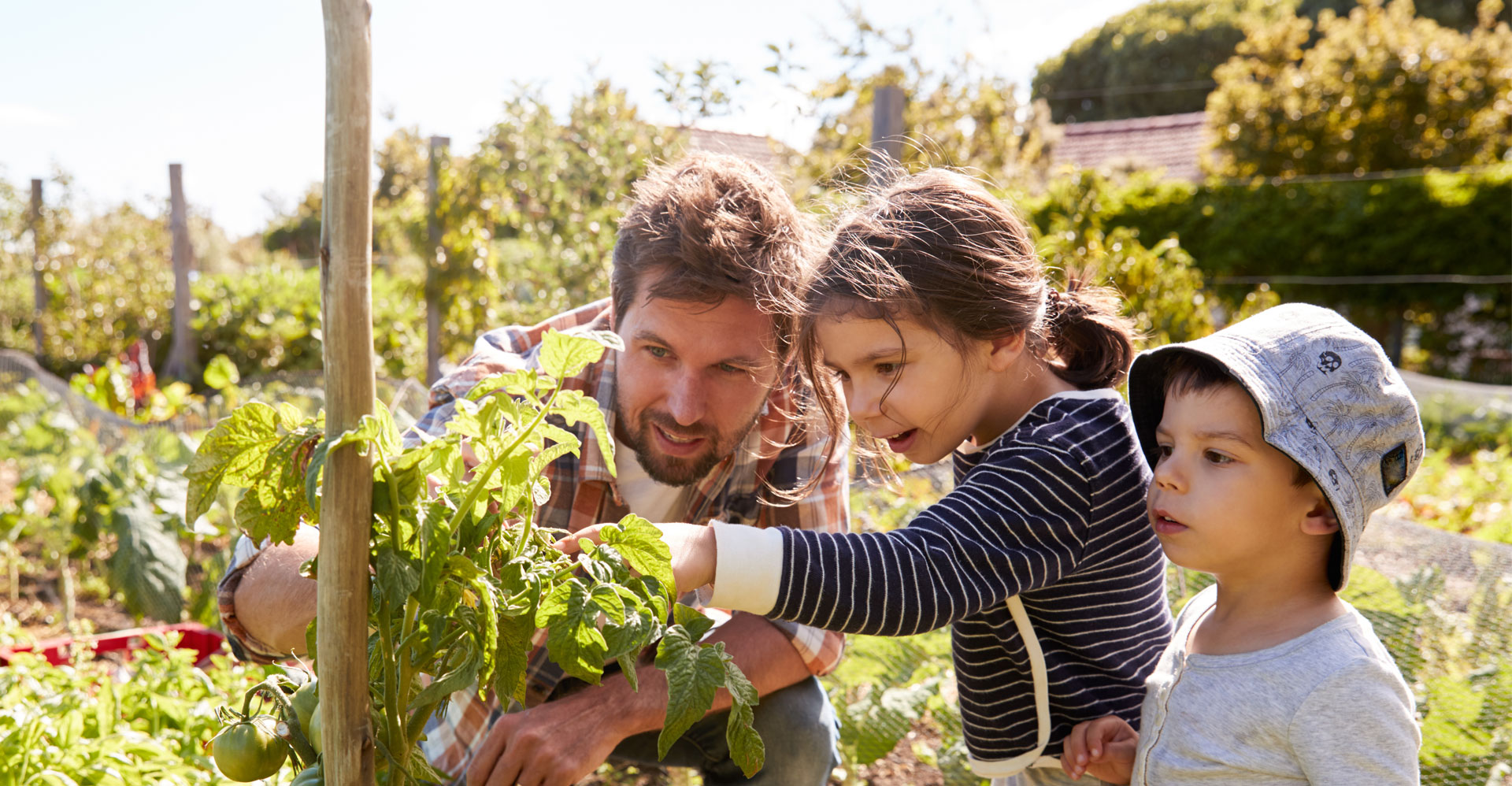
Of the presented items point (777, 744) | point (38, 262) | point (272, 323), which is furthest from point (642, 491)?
point (38, 262)

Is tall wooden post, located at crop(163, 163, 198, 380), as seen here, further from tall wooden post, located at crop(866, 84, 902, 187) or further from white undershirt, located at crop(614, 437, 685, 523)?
white undershirt, located at crop(614, 437, 685, 523)

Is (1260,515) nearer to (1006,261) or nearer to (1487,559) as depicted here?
(1006,261)

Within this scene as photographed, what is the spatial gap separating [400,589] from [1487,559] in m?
2.49

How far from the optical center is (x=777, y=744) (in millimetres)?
1797

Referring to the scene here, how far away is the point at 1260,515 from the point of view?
1.24 m

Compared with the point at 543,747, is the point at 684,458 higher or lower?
higher

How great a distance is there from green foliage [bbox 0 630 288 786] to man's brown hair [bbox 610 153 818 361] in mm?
845

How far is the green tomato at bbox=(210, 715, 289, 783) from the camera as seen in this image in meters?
0.91

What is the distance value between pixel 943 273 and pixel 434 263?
397cm

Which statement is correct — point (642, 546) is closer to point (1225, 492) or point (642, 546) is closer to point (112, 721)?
point (1225, 492)

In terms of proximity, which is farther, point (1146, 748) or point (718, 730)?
point (718, 730)

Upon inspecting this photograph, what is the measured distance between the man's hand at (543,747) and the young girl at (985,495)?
50 cm

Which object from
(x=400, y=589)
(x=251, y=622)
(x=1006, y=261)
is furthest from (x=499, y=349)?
(x=400, y=589)

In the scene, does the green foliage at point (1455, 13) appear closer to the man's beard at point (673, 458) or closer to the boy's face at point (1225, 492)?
the man's beard at point (673, 458)
